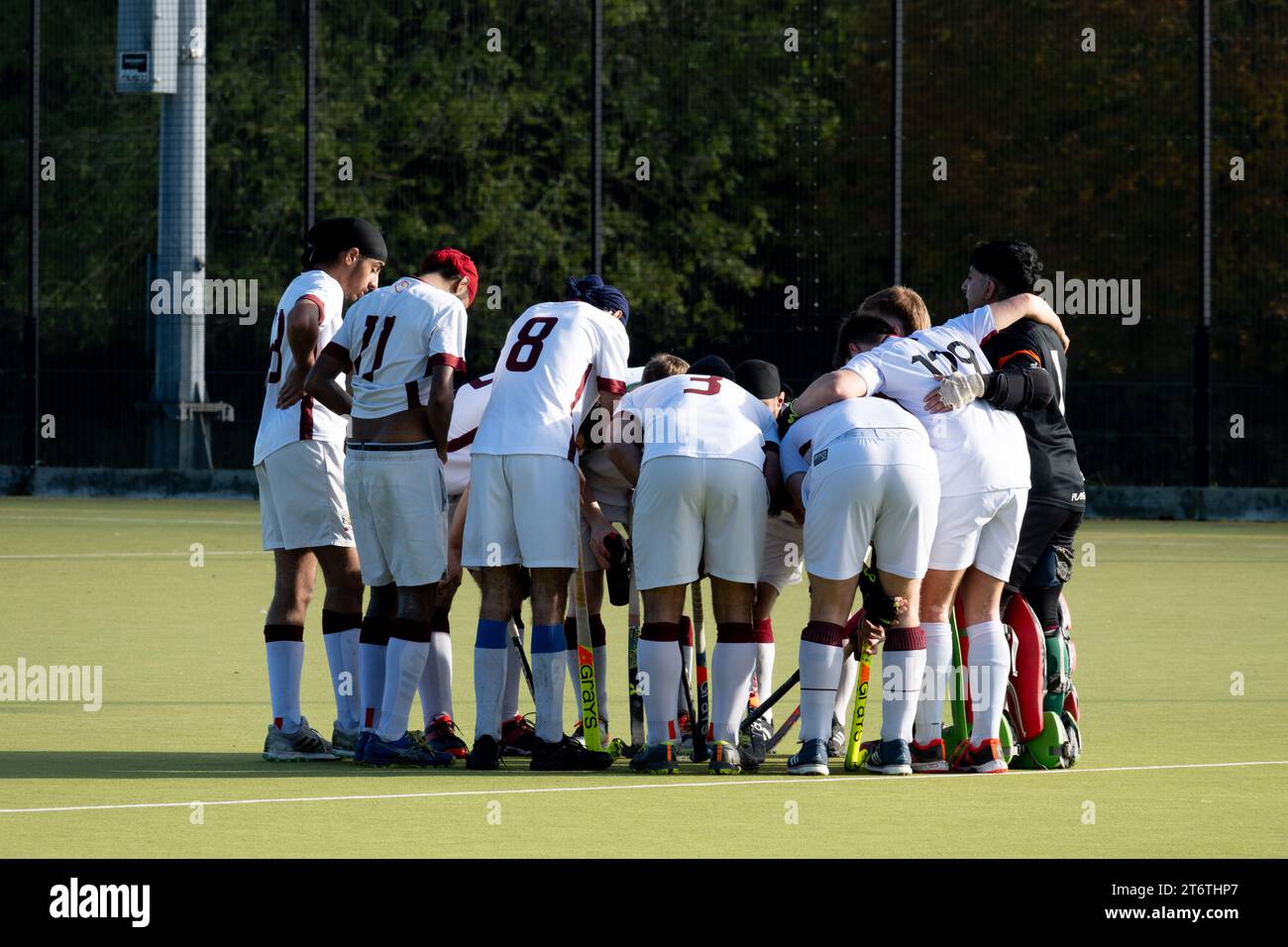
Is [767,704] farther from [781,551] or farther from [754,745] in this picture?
[781,551]

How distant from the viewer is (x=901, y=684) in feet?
30.5

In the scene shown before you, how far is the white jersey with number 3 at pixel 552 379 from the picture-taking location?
31.9ft

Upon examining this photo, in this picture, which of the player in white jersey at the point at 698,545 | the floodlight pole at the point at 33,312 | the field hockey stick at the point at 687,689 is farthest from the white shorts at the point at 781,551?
the floodlight pole at the point at 33,312

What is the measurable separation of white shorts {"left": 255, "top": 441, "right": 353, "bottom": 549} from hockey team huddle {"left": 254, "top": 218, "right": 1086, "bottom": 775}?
0.03 feet

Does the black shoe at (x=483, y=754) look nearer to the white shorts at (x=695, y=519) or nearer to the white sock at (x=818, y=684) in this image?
the white shorts at (x=695, y=519)

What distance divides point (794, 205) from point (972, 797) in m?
25.1

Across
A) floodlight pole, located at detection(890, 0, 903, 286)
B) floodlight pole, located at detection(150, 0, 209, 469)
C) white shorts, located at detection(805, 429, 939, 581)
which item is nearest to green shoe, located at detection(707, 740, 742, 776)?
white shorts, located at detection(805, 429, 939, 581)

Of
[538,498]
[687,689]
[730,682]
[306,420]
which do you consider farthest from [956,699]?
[306,420]

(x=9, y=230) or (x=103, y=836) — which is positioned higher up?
(x=9, y=230)

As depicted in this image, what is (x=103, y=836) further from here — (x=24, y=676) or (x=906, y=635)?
(x=24, y=676)

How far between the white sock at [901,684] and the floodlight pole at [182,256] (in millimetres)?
20232

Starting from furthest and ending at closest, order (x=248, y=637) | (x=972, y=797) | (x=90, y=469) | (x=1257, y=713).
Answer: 1. (x=90, y=469)
2. (x=248, y=637)
3. (x=1257, y=713)
4. (x=972, y=797)

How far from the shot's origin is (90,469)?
28.3 m

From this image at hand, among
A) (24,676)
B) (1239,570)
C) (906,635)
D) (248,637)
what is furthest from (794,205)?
(906,635)
